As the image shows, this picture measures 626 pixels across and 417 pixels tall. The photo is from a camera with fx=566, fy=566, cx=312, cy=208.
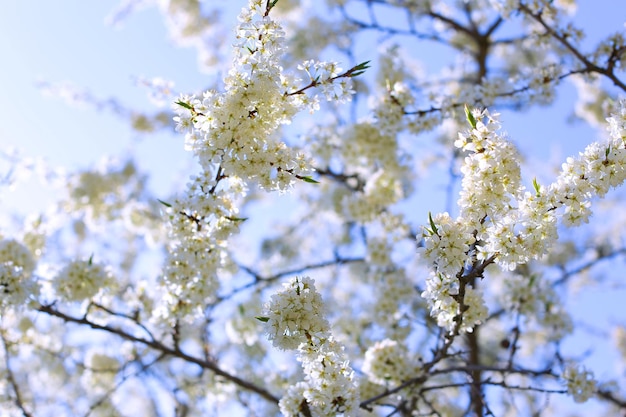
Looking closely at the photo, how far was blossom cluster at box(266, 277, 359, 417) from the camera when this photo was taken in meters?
2.63

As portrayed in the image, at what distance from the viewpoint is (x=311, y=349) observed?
2.70 metres

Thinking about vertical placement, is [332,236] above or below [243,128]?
above

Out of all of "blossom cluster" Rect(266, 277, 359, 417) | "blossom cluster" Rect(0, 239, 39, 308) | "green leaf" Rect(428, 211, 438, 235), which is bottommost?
"blossom cluster" Rect(266, 277, 359, 417)

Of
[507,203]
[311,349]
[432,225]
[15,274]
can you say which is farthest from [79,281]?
[507,203]

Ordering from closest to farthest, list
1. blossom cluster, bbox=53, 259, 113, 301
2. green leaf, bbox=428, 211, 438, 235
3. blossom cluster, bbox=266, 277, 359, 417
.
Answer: green leaf, bbox=428, 211, 438, 235 → blossom cluster, bbox=266, 277, 359, 417 → blossom cluster, bbox=53, 259, 113, 301

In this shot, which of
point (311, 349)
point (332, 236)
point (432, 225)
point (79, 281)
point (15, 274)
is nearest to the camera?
point (432, 225)

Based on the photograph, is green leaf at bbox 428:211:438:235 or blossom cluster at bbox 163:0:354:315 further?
blossom cluster at bbox 163:0:354:315

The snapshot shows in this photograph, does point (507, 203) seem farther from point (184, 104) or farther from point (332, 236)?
point (332, 236)

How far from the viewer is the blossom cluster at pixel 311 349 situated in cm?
263

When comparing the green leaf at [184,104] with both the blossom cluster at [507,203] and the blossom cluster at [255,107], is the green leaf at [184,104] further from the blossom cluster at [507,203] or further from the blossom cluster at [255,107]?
the blossom cluster at [507,203]

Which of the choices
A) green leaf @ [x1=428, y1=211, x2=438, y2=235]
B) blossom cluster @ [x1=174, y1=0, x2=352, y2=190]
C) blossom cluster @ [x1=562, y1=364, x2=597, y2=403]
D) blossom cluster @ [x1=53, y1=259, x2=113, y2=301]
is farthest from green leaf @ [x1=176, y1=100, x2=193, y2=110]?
blossom cluster @ [x1=562, y1=364, x2=597, y2=403]

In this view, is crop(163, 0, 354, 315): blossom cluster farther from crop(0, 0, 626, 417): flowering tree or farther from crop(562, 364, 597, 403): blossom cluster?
crop(562, 364, 597, 403): blossom cluster

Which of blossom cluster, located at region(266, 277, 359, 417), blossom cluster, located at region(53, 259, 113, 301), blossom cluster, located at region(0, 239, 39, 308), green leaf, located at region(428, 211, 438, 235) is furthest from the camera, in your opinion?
blossom cluster, located at region(53, 259, 113, 301)

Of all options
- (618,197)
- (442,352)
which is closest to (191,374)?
(442,352)
